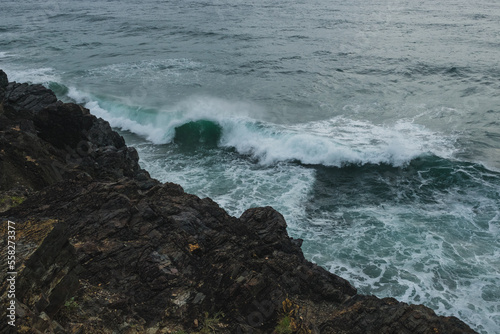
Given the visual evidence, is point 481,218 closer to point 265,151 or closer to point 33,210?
point 265,151

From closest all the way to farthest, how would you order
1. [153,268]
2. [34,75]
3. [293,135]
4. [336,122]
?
[153,268]
[293,135]
[336,122]
[34,75]

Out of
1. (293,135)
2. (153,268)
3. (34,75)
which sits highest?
(153,268)

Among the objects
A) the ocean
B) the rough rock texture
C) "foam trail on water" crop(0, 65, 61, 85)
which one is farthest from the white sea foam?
the rough rock texture

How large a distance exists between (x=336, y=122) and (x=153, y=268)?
1991cm

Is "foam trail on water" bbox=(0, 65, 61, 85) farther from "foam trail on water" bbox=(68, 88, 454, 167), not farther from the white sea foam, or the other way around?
"foam trail on water" bbox=(68, 88, 454, 167)

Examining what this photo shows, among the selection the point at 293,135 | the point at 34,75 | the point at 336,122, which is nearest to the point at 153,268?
the point at 293,135

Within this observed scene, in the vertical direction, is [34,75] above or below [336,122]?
above

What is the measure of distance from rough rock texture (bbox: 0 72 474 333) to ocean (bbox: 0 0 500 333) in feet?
14.4

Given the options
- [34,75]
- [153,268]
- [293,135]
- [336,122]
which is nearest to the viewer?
[153,268]

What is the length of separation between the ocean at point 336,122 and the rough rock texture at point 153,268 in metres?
4.39

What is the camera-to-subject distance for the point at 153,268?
26.8 feet

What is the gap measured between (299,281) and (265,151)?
13.8 meters

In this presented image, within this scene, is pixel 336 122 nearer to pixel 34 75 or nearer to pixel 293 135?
pixel 293 135

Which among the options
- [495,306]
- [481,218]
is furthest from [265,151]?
[495,306]
